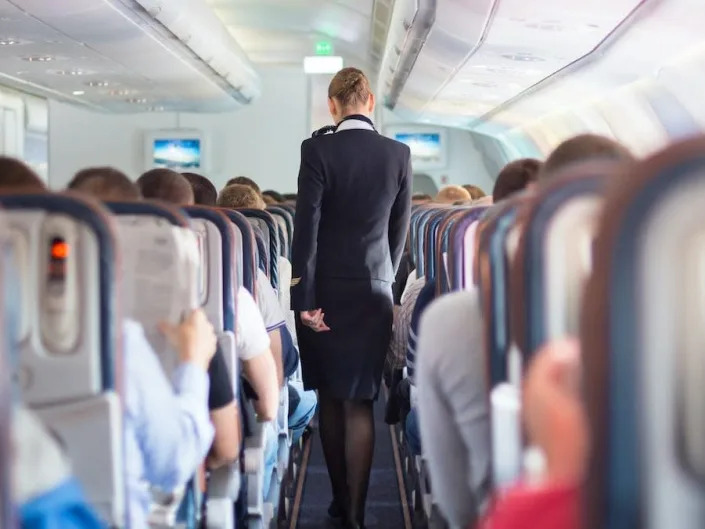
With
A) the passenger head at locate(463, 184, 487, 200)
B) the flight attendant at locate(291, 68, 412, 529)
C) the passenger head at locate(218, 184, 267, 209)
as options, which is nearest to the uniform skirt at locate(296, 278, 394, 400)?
A: the flight attendant at locate(291, 68, 412, 529)

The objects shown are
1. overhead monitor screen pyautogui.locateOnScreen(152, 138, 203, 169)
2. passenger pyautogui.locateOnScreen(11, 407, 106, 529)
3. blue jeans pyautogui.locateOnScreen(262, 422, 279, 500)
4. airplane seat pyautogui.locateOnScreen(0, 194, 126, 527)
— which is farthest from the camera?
overhead monitor screen pyautogui.locateOnScreen(152, 138, 203, 169)

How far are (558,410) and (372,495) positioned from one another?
403 centimetres

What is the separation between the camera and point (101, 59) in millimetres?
9156

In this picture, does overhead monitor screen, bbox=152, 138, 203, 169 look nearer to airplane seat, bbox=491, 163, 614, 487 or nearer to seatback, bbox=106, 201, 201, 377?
seatback, bbox=106, 201, 201, 377

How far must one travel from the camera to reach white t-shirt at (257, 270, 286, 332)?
4.37 m

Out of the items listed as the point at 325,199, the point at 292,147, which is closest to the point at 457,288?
the point at 325,199

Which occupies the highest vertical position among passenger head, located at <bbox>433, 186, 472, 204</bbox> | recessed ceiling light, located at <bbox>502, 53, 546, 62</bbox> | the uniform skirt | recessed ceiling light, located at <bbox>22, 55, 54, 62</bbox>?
recessed ceiling light, located at <bbox>22, 55, 54, 62</bbox>

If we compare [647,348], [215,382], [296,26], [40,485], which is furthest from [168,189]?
[296,26]

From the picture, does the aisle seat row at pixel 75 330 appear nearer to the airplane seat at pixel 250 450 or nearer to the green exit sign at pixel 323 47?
the airplane seat at pixel 250 450

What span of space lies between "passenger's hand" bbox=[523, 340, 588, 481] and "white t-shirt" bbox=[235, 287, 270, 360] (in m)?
1.84

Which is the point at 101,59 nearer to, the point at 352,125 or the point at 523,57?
the point at 523,57

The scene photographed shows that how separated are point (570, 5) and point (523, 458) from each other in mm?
3861

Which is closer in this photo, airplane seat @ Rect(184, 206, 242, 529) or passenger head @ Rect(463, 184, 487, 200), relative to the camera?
airplane seat @ Rect(184, 206, 242, 529)

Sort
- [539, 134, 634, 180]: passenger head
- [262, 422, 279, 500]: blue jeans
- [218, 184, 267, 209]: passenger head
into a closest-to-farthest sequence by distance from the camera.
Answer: [539, 134, 634, 180]: passenger head
[262, 422, 279, 500]: blue jeans
[218, 184, 267, 209]: passenger head
